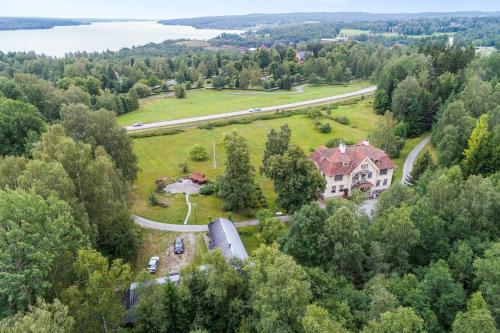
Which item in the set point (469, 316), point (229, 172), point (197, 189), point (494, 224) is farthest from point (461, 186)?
point (197, 189)

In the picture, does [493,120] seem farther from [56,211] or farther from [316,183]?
[56,211]

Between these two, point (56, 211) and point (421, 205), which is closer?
point (56, 211)

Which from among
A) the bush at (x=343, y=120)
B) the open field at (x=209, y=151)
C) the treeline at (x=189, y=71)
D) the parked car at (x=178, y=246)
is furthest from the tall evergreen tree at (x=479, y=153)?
the treeline at (x=189, y=71)

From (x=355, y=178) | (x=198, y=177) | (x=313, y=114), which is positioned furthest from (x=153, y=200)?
(x=313, y=114)

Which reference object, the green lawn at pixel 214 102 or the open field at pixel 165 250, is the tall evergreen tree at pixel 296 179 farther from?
the green lawn at pixel 214 102

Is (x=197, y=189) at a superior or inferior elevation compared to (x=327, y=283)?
inferior

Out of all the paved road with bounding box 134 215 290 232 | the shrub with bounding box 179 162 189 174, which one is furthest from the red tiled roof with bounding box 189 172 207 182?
the paved road with bounding box 134 215 290 232
